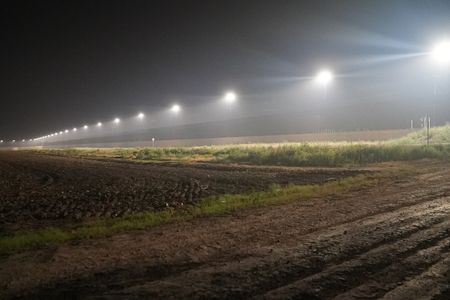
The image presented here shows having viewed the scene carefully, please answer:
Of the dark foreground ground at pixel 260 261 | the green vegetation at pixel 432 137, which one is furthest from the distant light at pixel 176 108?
the dark foreground ground at pixel 260 261

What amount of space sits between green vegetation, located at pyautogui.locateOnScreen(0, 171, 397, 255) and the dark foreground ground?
695 millimetres

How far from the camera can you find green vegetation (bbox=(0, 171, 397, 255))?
861cm

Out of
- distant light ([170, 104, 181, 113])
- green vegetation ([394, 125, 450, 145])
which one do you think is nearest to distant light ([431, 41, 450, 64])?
green vegetation ([394, 125, 450, 145])

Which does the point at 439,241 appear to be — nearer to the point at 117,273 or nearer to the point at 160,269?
the point at 160,269

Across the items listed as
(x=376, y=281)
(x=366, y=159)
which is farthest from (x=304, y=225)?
(x=366, y=159)

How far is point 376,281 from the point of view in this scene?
17.7ft

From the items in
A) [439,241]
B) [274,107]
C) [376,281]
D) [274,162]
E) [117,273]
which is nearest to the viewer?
[376,281]

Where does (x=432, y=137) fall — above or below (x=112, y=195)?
above

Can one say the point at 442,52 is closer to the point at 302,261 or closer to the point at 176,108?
the point at 302,261

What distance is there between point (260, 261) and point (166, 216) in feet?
16.5

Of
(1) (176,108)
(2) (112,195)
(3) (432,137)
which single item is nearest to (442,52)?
(3) (432,137)

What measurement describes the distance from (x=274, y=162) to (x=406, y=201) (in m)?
19.5

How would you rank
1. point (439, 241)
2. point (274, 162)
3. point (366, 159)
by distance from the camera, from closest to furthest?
point (439, 241), point (366, 159), point (274, 162)

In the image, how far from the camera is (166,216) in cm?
1091
